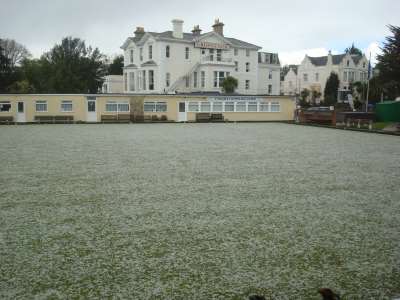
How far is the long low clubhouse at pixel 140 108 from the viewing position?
117ft

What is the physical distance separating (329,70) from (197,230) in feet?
234

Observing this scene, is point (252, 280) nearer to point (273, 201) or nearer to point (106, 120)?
point (273, 201)

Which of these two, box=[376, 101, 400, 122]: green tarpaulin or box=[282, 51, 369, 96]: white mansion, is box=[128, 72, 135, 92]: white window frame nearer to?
box=[376, 101, 400, 122]: green tarpaulin

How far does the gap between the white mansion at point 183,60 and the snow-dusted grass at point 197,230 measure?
116 ft

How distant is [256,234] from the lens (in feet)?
19.7

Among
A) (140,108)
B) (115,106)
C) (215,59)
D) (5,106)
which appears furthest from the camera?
(215,59)

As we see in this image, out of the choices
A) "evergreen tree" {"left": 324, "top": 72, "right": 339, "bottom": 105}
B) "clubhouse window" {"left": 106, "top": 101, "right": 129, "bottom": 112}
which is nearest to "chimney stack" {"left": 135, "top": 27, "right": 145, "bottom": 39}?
"clubhouse window" {"left": 106, "top": 101, "right": 129, "bottom": 112}

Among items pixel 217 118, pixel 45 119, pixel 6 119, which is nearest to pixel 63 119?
pixel 45 119

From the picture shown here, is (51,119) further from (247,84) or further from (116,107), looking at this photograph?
(247,84)

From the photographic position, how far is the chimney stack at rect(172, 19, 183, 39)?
46.5m

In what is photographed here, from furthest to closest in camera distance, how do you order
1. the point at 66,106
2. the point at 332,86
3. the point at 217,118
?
the point at 332,86 → the point at 217,118 → the point at 66,106

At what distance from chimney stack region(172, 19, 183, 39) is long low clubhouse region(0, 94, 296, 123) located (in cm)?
1077

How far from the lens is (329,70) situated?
72.1 meters

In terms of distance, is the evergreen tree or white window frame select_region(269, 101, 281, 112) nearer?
white window frame select_region(269, 101, 281, 112)
